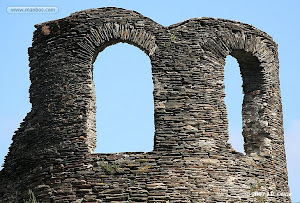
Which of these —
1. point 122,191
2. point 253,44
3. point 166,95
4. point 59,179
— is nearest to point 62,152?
point 59,179

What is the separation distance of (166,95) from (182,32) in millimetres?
1379

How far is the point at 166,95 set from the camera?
559 inches

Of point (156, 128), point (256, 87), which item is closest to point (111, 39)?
point (156, 128)

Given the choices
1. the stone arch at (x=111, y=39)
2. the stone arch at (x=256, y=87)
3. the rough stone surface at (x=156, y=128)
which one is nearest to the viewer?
the rough stone surface at (x=156, y=128)

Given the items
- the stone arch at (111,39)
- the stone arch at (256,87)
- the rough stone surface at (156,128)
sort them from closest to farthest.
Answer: the rough stone surface at (156,128) < the stone arch at (111,39) < the stone arch at (256,87)

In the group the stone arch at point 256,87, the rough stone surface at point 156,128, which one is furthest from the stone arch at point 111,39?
the stone arch at point 256,87

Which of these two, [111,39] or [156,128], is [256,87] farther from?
[111,39]

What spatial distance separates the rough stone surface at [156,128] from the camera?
13711 millimetres

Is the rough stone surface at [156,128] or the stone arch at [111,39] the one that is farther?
the stone arch at [111,39]

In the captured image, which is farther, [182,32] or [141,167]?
[182,32]

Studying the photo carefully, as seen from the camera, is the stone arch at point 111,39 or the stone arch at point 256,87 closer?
the stone arch at point 111,39

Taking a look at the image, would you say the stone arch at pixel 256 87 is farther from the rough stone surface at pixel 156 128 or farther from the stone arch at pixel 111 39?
the stone arch at pixel 111 39

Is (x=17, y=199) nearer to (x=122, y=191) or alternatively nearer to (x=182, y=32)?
(x=122, y=191)

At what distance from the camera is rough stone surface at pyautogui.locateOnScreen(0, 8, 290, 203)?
13.7 m
